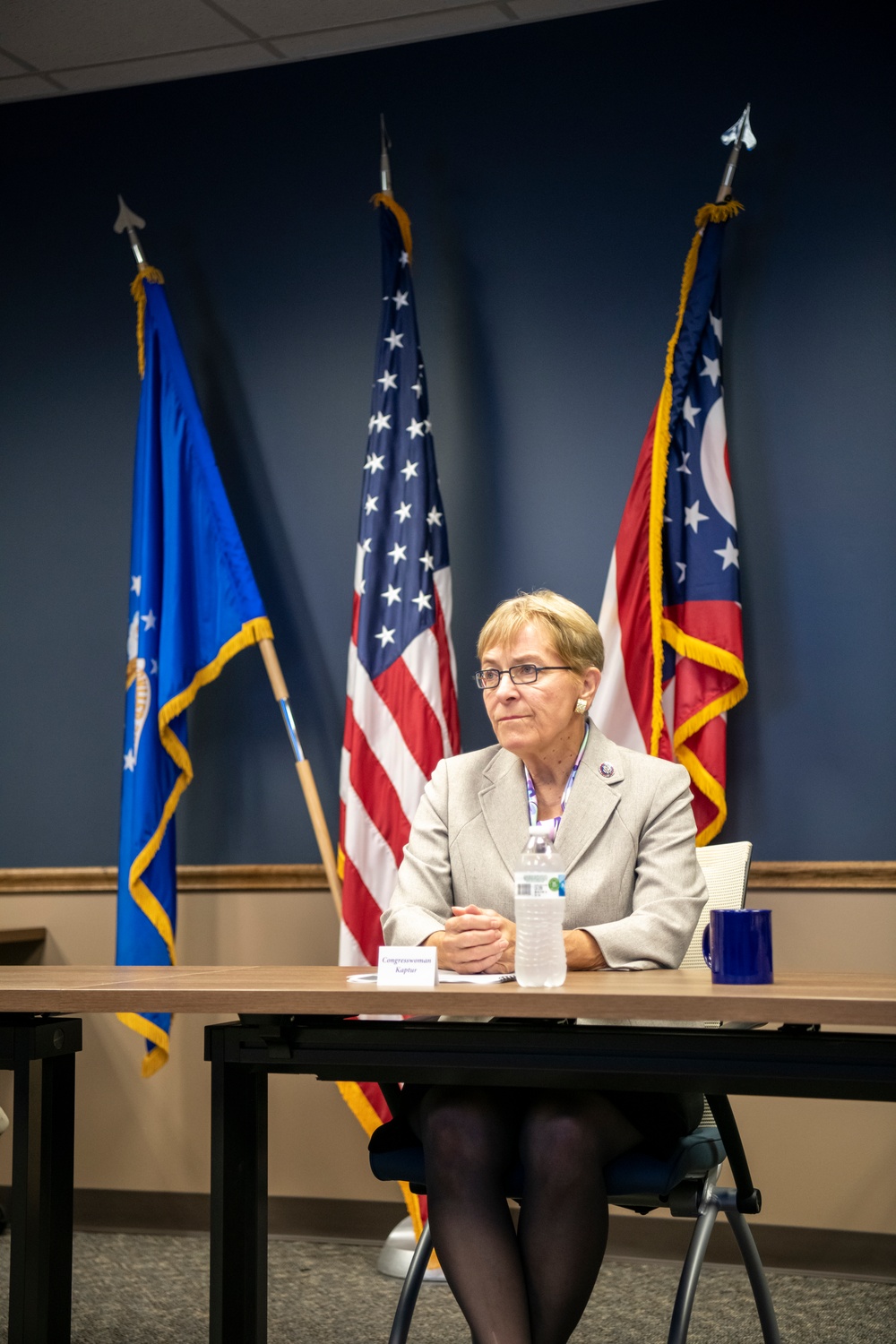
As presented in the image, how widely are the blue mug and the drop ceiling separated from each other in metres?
2.71

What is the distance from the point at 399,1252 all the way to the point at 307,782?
1.11 m

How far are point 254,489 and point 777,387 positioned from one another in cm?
142

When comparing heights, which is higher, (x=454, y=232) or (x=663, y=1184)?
(x=454, y=232)

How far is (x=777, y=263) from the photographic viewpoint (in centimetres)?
322

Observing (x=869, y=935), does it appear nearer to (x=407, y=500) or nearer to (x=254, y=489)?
(x=407, y=500)

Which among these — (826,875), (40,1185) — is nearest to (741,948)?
(40,1185)

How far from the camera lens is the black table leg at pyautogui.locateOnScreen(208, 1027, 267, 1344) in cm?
166

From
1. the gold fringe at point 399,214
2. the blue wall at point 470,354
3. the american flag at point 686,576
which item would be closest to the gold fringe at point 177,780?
the blue wall at point 470,354

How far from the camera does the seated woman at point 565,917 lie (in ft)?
5.32

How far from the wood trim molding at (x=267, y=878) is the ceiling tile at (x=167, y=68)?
2253mm

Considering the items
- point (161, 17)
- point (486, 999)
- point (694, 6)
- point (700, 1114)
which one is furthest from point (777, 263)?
point (486, 999)

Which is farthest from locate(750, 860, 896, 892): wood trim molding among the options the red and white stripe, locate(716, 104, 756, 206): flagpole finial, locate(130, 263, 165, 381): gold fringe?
locate(130, 263, 165, 381): gold fringe

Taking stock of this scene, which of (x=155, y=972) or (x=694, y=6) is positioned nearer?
(x=155, y=972)

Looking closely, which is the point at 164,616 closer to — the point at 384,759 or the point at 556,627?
the point at 384,759
